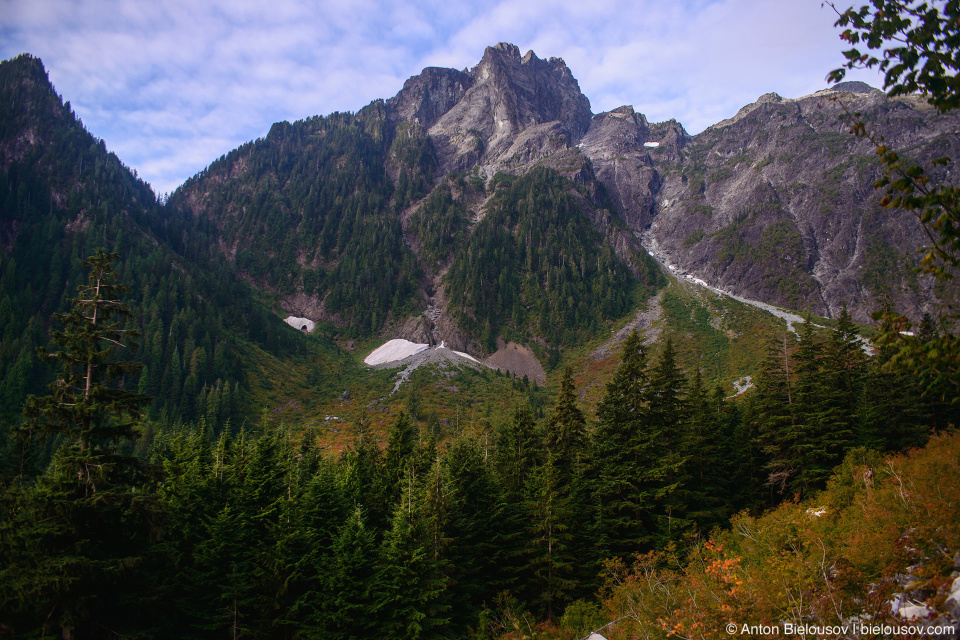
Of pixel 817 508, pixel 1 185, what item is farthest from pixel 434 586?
pixel 1 185

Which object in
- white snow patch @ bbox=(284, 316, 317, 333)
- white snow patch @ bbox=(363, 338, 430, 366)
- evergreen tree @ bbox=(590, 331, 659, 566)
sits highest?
white snow patch @ bbox=(284, 316, 317, 333)

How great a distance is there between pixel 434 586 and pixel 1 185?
192 m

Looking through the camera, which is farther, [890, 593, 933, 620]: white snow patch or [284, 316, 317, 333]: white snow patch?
[284, 316, 317, 333]: white snow patch

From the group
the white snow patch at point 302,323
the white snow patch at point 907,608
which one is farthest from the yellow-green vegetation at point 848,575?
the white snow patch at point 302,323

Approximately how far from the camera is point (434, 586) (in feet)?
84.9

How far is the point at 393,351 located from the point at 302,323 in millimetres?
50522

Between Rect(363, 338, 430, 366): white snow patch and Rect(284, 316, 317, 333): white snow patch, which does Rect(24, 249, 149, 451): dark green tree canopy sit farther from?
Rect(284, 316, 317, 333): white snow patch

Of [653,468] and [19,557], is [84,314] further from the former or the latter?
[653,468]

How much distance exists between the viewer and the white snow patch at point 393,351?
160 m

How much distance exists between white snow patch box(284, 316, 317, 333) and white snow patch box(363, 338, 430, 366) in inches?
1394

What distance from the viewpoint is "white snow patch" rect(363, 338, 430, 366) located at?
16025cm

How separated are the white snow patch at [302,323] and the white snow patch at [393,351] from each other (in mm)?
35411

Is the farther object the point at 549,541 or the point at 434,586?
the point at 549,541

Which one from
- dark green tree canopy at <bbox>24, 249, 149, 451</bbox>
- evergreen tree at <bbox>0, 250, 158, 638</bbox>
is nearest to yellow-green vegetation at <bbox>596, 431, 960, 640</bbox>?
evergreen tree at <bbox>0, 250, 158, 638</bbox>
